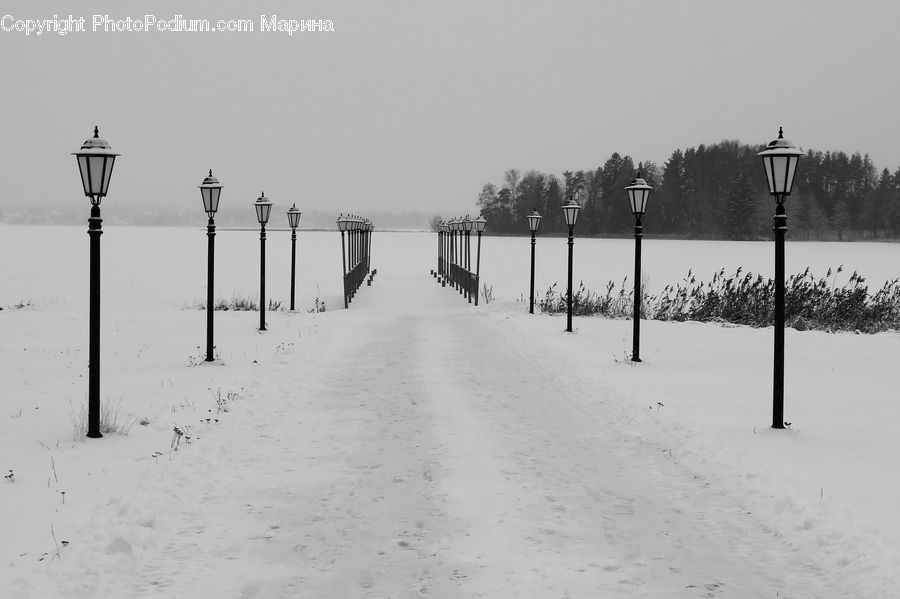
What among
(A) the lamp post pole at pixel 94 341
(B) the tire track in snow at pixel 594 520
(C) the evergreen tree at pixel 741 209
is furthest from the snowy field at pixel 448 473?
(C) the evergreen tree at pixel 741 209

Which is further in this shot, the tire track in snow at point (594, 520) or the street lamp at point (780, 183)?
the street lamp at point (780, 183)

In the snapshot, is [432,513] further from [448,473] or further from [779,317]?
[779,317]

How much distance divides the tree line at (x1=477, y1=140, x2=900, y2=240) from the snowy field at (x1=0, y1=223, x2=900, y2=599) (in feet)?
273

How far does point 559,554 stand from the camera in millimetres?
4750

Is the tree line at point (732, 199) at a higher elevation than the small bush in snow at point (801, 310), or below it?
higher

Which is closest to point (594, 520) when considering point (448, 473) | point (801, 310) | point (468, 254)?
point (448, 473)

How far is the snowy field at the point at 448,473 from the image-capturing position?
448 cm

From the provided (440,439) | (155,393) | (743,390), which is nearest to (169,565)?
(440,439)

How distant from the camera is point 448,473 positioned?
6410 mm

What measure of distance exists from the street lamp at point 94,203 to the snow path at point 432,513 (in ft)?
3.68

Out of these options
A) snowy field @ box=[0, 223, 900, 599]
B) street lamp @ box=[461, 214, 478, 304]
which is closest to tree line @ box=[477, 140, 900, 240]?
street lamp @ box=[461, 214, 478, 304]

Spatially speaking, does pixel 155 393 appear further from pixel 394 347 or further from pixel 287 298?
pixel 287 298

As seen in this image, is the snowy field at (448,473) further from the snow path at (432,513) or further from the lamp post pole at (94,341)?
the lamp post pole at (94,341)

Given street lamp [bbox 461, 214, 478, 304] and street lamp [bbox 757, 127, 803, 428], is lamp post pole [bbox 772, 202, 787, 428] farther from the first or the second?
street lamp [bbox 461, 214, 478, 304]
